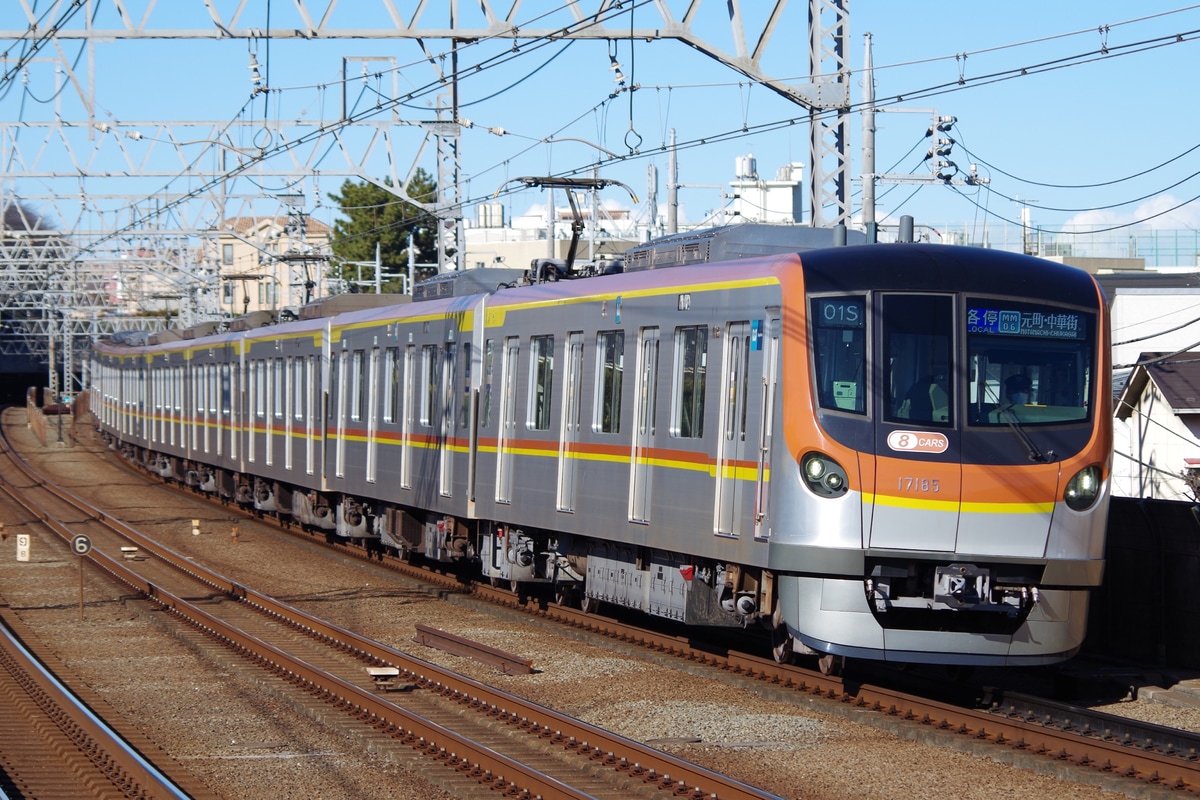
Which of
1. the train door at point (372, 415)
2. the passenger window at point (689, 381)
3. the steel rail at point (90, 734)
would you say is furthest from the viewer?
the train door at point (372, 415)

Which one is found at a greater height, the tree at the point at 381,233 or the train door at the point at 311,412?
the tree at the point at 381,233

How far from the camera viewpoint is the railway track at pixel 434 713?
27.9ft

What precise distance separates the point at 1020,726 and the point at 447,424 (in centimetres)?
885

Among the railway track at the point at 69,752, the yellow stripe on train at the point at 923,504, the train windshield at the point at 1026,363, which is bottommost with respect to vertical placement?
the railway track at the point at 69,752

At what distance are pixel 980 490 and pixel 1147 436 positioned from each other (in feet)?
37.7

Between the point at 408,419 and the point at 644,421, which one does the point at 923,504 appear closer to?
the point at 644,421

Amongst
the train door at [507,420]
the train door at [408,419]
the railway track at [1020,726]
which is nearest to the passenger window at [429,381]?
the train door at [408,419]

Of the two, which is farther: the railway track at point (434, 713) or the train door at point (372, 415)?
the train door at point (372, 415)

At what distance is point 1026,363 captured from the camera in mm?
10148

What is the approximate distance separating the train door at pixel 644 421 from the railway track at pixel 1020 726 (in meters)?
1.38

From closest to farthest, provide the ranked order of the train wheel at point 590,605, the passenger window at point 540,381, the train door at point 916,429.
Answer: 1. the train door at point 916,429
2. the passenger window at point 540,381
3. the train wheel at point 590,605

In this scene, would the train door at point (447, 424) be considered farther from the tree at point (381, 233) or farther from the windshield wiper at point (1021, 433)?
A: the tree at point (381, 233)

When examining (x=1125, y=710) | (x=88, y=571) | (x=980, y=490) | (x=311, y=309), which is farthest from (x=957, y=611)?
(x=311, y=309)

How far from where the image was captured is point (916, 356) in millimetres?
10055
